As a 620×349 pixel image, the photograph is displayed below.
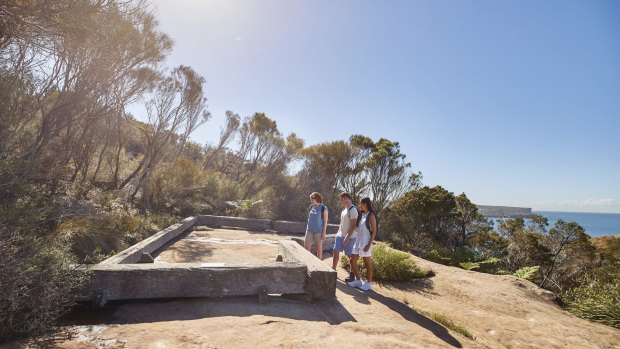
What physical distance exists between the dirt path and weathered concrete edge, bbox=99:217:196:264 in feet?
3.80

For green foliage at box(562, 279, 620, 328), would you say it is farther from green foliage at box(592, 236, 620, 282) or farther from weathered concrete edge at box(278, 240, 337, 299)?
weathered concrete edge at box(278, 240, 337, 299)

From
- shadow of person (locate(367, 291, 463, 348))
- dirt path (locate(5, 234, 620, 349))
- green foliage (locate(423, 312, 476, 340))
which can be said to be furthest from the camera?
green foliage (locate(423, 312, 476, 340))

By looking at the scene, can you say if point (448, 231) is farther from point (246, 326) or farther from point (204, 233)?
point (246, 326)

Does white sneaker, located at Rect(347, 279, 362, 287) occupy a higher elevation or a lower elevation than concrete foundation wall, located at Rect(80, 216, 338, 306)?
lower

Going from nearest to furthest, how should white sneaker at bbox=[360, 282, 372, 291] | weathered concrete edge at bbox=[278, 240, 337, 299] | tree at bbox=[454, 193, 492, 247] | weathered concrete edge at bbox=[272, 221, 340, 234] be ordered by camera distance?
1. weathered concrete edge at bbox=[278, 240, 337, 299]
2. white sneaker at bbox=[360, 282, 372, 291]
3. weathered concrete edge at bbox=[272, 221, 340, 234]
4. tree at bbox=[454, 193, 492, 247]

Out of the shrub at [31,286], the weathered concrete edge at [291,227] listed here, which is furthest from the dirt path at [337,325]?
the weathered concrete edge at [291,227]

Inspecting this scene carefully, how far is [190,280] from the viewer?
13.5 ft

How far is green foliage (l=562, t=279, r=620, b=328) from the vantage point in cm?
674

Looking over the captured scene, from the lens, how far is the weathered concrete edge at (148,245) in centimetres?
484

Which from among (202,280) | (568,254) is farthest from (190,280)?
(568,254)

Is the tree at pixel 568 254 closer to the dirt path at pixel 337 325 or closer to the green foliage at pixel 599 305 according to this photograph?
the green foliage at pixel 599 305

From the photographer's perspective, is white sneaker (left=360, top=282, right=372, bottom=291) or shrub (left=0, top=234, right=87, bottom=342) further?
white sneaker (left=360, top=282, right=372, bottom=291)

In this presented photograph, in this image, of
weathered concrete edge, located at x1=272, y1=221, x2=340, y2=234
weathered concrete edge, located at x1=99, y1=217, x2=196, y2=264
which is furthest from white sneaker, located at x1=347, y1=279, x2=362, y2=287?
weathered concrete edge, located at x1=272, y1=221, x2=340, y2=234

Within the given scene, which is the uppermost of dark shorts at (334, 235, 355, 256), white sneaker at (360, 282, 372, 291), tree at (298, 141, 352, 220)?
tree at (298, 141, 352, 220)
